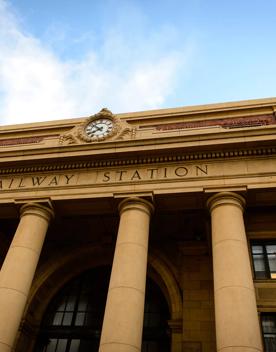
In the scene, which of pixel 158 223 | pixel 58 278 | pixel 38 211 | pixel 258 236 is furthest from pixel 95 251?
pixel 258 236

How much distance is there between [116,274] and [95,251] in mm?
8048

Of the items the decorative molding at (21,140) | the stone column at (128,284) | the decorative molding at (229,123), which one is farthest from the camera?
the decorative molding at (21,140)

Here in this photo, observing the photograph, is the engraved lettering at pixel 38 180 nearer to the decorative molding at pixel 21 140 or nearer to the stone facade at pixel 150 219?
the stone facade at pixel 150 219

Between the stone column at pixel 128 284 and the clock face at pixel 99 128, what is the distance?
16.7 ft

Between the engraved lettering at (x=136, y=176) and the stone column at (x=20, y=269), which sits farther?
the engraved lettering at (x=136, y=176)

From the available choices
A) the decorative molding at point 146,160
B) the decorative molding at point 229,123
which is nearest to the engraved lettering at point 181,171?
the decorative molding at point 146,160

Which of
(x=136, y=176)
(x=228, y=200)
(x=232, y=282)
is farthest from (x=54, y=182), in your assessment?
(x=232, y=282)

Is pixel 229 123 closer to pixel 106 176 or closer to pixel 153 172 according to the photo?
pixel 153 172

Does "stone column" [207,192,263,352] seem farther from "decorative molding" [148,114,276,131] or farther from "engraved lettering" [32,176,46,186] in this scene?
"engraved lettering" [32,176,46,186]

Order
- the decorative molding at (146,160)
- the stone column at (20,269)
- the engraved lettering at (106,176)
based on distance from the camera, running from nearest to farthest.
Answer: the stone column at (20,269) < the decorative molding at (146,160) < the engraved lettering at (106,176)

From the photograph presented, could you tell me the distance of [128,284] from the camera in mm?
12633

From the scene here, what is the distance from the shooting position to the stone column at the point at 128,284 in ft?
37.7

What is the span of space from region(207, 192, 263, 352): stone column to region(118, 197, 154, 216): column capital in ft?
7.95

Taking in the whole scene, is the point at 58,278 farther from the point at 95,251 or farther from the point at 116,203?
the point at 116,203
